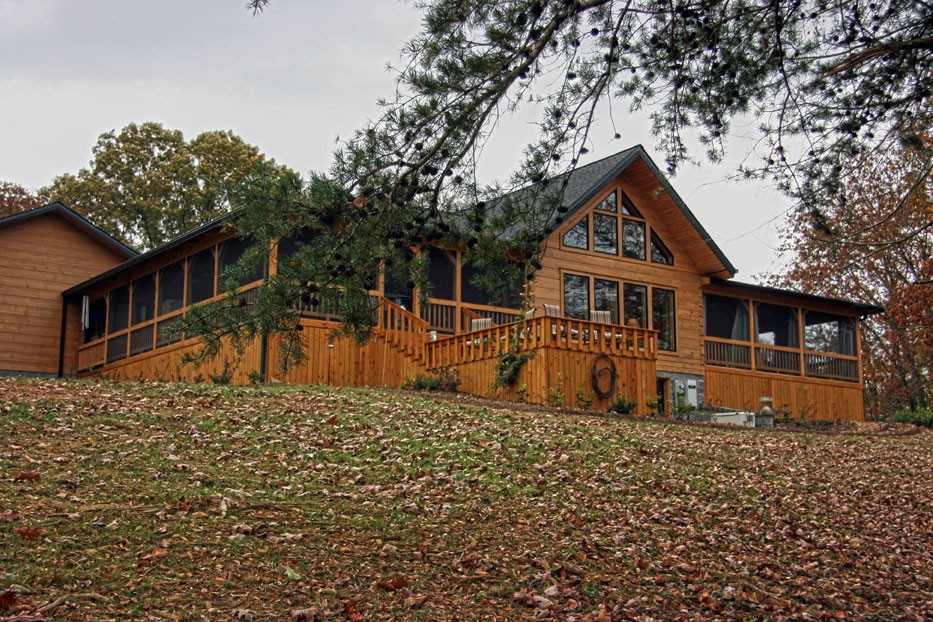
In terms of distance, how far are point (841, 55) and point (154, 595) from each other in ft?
25.9

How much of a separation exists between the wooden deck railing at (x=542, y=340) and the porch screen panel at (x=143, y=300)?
27.5 feet

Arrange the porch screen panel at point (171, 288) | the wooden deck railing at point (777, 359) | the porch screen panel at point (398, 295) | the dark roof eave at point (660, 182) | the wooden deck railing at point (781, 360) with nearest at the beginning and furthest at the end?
the porch screen panel at point (398, 295) → the dark roof eave at point (660, 182) → the porch screen panel at point (171, 288) → the wooden deck railing at point (781, 360) → the wooden deck railing at point (777, 359)

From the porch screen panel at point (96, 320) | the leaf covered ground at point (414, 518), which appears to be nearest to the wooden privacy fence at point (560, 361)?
the leaf covered ground at point (414, 518)

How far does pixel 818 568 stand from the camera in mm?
9570

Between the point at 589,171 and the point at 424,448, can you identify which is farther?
the point at 589,171

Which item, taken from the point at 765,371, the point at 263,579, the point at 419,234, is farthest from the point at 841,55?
the point at 765,371

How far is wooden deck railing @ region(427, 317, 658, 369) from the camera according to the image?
18.2 m

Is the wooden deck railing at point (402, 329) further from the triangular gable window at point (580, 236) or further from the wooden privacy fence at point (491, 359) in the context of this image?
the triangular gable window at point (580, 236)

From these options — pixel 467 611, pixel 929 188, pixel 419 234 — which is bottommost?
pixel 467 611

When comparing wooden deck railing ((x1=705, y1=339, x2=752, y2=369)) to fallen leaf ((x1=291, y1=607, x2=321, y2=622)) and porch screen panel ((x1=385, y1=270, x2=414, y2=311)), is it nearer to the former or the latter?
porch screen panel ((x1=385, y1=270, x2=414, y2=311))

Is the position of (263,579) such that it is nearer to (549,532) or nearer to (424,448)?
(549,532)

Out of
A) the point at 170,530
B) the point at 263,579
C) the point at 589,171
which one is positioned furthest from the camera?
the point at 589,171

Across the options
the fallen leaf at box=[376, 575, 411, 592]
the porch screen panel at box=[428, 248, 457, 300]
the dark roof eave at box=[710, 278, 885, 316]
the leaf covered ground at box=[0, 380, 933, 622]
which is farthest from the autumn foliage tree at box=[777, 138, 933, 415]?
the fallen leaf at box=[376, 575, 411, 592]

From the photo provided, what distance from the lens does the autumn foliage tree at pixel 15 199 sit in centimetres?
3856
